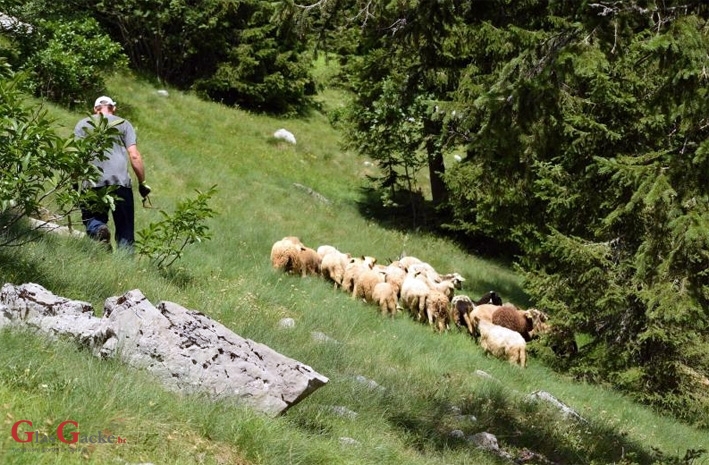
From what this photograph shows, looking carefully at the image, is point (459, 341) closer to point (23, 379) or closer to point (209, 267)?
point (209, 267)

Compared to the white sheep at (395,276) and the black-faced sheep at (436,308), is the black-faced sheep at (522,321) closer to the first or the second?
the black-faced sheep at (436,308)

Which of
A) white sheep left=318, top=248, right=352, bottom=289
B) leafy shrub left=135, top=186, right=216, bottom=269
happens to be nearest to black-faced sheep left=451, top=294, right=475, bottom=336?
→ white sheep left=318, top=248, right=352, bottom=289

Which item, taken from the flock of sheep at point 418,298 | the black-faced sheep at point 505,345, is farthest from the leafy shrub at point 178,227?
the black-faced sheep at point 505,345

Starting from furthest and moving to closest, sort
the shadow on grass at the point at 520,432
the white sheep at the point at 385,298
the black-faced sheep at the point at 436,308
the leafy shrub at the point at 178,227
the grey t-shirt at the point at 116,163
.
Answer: the black-faced sheep at the point at 436,308
the white sheep at the point at 385,298
the grey t-shirt at the point at 116,163
the leafy shrub at the point at 178,227
the shadow on grass at the point at 520,432

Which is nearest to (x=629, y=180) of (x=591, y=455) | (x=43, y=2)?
(x=591, y=455)

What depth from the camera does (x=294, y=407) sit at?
5371mm

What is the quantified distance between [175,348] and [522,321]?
9.25m

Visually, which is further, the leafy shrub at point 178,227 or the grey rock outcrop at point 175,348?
the leafy shrub at point 178,227

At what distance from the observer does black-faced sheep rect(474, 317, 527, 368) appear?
1121 centimetres

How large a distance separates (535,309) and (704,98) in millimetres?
8511

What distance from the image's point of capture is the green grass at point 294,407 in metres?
4.09

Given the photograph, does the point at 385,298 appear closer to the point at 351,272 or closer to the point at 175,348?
the point at 351,272

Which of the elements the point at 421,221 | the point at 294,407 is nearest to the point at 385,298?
the point at 294,407

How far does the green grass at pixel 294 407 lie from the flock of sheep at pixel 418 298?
0.48 meters
